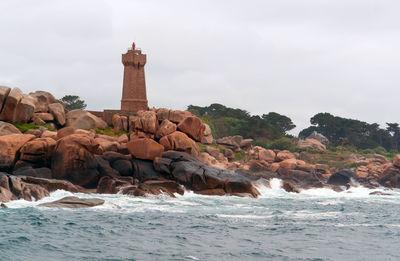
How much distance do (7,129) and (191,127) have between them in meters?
17.0

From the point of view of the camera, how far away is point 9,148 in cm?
4022

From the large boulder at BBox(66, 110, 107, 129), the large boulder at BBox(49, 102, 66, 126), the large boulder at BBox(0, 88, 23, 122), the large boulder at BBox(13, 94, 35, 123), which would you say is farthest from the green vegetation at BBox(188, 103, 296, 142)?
the large boulder at BBox(0, 88, 23, 122)

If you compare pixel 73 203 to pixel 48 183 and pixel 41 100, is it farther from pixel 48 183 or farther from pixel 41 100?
pixel 41 100

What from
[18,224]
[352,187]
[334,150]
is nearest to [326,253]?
[18,224]

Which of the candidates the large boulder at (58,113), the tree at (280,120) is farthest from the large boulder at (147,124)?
the tree at (280,120)

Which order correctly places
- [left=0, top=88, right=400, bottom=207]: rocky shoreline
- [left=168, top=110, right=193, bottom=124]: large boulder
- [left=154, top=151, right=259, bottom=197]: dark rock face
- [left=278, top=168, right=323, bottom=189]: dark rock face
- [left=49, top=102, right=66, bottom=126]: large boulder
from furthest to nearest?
[left=278, top=168, right=323, bottom=189]: dark rock face < [left=49, top=102, right=66, bottom=126]: large boulder < [left=168, top=110, right=193, bottom=124]: large boulder < [left=154, top=151, right=259, bottom=197]: dark rock face < [left=0, top=88, right=400, bottom=207]: rocky shoreline

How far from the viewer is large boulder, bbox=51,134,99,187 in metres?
39.9

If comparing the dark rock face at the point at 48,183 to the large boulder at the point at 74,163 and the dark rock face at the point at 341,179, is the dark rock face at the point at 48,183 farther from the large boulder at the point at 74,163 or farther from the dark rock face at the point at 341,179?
the dark rock face at the point at 341,179

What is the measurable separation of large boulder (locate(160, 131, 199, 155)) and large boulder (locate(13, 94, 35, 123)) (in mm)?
14708

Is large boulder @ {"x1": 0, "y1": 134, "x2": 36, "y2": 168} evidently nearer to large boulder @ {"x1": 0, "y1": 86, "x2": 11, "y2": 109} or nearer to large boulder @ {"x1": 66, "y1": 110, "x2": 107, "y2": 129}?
large boulder @ {"x1": 0, "y1": 86, "x2": 11, "y2": 109}

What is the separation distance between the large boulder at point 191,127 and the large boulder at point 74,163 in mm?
12390

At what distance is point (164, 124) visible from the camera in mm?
49594

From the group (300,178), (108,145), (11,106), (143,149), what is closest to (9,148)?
(108,145)

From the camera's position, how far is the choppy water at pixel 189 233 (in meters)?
18.6
